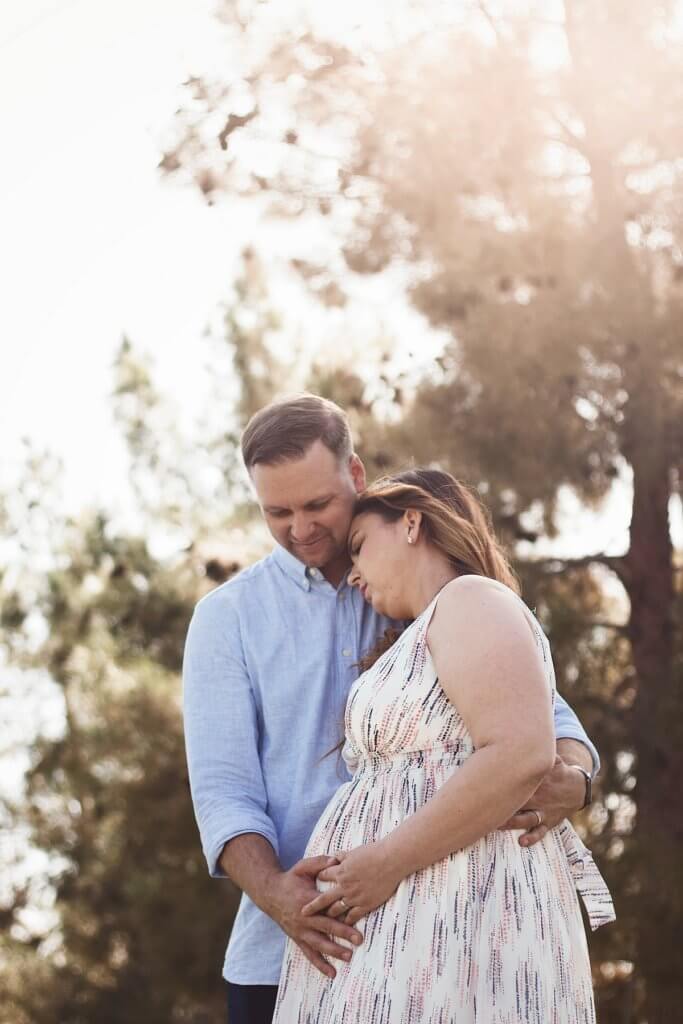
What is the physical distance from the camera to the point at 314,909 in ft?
7.20

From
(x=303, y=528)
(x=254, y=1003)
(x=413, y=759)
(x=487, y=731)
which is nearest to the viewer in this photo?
(x=487, y=731)

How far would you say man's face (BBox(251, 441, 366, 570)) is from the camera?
254 centimetres

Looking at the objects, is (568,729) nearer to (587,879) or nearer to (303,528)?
(587,879)

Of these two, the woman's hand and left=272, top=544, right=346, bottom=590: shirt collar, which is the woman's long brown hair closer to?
left=272, top=544, right=346, bottom=590: shirt collar

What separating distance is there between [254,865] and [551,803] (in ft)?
1.69

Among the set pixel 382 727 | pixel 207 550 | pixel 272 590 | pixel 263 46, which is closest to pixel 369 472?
pixel 207 550

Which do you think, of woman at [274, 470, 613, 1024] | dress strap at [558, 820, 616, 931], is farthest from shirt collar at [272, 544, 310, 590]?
dress strap at [558, 820, 616, 931]

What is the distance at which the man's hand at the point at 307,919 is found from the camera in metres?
2.17

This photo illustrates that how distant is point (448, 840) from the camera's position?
206 cm

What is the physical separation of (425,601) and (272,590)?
417mm

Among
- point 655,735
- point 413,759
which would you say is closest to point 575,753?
point 413,759

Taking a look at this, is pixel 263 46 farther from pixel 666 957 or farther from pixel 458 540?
pixel 458 540

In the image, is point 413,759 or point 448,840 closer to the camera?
point 448,840

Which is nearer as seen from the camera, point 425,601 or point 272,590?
point 425,601
